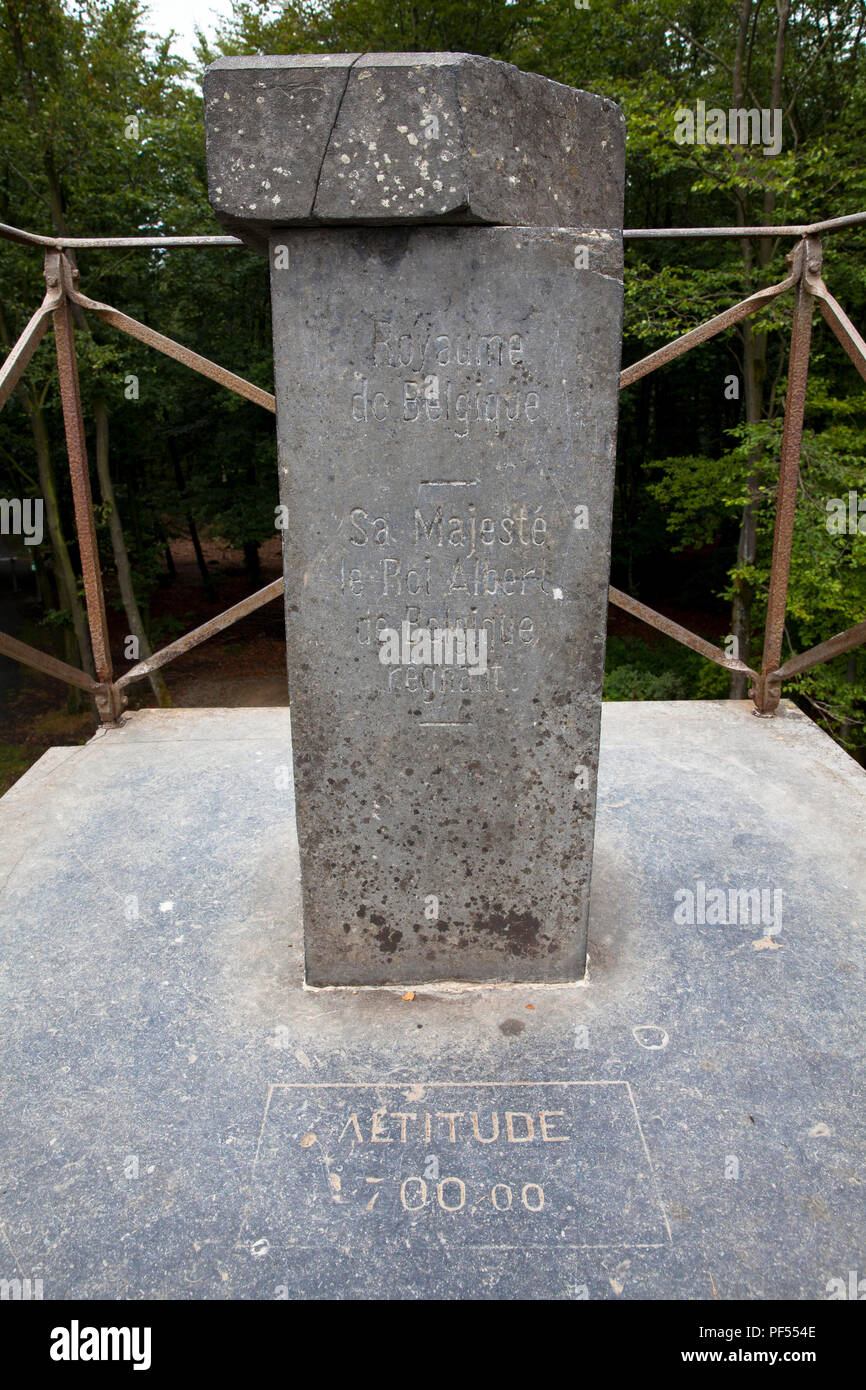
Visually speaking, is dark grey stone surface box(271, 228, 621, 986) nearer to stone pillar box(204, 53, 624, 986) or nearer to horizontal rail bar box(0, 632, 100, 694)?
stone pillar box(204, 53, 624, 986)

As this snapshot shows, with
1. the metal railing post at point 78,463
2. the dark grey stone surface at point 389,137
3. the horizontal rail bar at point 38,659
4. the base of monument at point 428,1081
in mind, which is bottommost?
the base of monument at point 428,1081

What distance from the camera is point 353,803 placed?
2.79 meters

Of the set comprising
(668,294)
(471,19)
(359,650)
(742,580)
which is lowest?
(742,580)

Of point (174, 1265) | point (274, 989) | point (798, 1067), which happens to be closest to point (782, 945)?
point (798, 1067)

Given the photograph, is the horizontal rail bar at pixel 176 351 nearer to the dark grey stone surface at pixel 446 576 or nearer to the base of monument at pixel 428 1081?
the dark grey stone surface at pixel 446 576

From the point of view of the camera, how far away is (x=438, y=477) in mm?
2510

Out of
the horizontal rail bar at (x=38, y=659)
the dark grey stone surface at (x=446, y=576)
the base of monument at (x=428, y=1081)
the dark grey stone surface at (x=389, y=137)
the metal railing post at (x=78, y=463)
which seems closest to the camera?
the base of monument at (x=428, y=1081)

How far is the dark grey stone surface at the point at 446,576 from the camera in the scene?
239 centimetres

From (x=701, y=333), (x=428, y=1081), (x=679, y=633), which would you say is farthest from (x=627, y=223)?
(x=428, y=1081)

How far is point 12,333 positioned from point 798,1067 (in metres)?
14.2

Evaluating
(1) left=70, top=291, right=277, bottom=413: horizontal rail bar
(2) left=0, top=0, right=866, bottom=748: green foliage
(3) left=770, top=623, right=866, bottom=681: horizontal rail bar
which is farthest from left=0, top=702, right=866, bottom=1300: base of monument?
(2) left=0, top=0, right=866, bottom=748: green foliage

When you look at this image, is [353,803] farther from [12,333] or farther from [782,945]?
[12,333]

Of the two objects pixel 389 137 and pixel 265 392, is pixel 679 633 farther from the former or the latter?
pixel 389 137

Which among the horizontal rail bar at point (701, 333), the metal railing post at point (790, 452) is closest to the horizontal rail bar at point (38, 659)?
Answer: the horizontal rail bar at point (701, 333)
